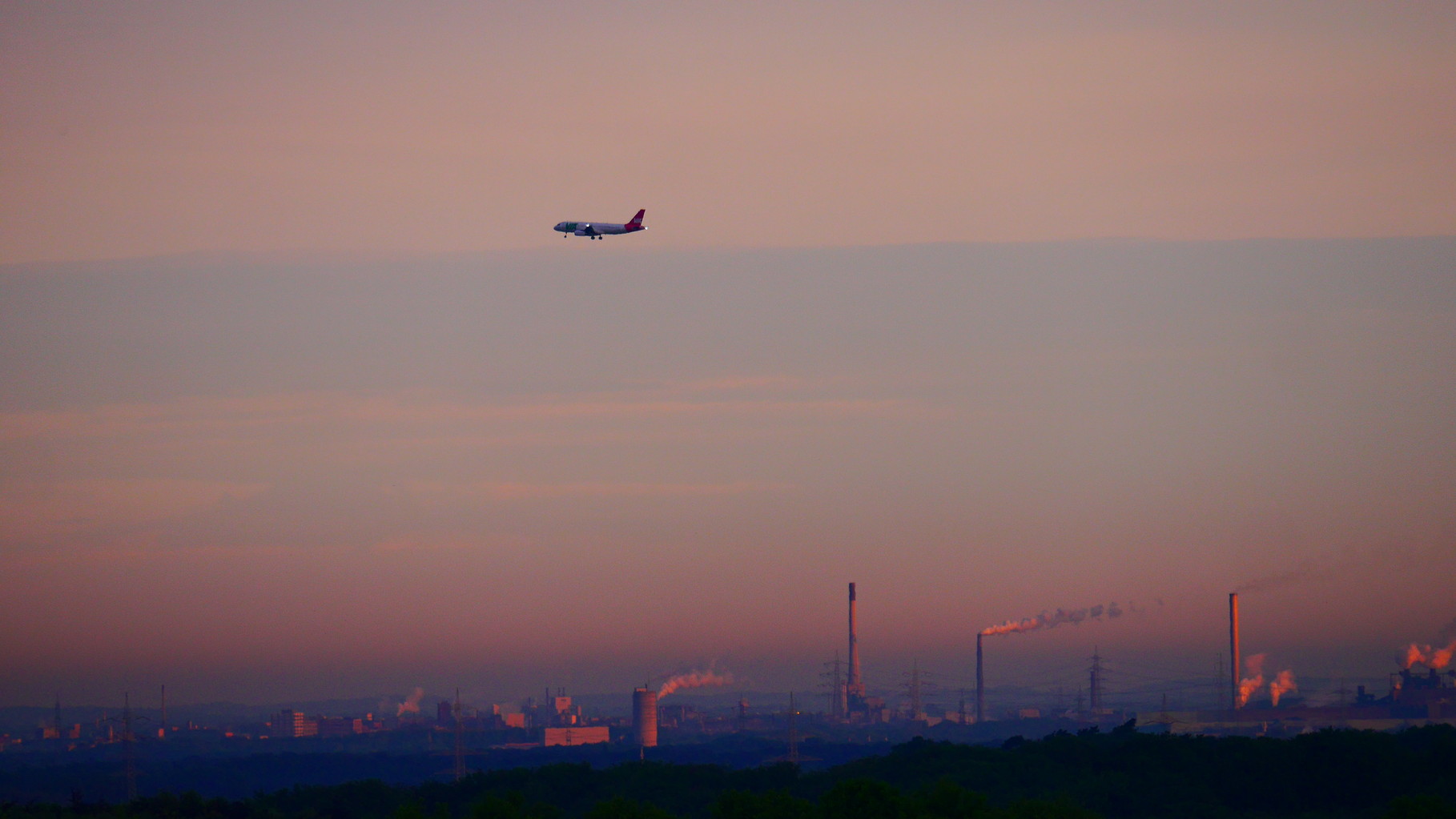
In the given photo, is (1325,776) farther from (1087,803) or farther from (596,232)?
(596,232)

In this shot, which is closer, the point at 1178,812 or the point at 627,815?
the point at 627,815

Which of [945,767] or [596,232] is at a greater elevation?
[596,232]

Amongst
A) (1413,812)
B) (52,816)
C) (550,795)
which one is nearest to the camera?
(1413,812)

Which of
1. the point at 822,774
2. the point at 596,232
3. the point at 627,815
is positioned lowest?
the point at 822,774

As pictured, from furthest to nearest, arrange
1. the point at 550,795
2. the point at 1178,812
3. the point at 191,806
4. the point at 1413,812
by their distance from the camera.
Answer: the point at 550,795 < the point at 1178,812 < the point at 191,806 < the point at 1413,812

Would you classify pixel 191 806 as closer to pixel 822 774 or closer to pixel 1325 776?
pixel 822 774

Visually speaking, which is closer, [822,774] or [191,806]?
[191,806]

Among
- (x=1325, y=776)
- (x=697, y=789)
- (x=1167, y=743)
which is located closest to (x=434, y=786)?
(x=697, y=789)

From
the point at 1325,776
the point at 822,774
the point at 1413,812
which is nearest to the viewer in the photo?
the point at 1413,812

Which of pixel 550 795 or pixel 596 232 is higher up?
pixel 596 232

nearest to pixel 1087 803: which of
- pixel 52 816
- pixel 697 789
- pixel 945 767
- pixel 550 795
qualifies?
pixel 945 767
